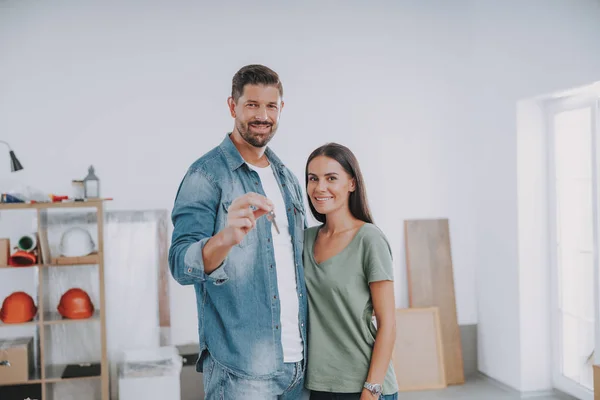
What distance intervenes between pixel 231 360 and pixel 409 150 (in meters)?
3.23

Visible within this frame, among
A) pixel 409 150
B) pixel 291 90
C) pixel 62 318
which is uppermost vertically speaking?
pixel 291 90

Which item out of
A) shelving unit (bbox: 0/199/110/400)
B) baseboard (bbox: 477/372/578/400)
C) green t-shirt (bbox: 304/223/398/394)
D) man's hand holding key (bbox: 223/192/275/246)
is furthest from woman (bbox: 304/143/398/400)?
baseboard (bbox: 477/372/578/400)

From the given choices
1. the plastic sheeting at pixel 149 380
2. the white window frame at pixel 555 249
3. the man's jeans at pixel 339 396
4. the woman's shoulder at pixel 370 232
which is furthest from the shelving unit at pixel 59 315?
the white window frame at pixel 555 249

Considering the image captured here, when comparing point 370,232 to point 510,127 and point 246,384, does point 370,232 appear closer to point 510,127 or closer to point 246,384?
point 246,384

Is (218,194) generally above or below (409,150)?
below

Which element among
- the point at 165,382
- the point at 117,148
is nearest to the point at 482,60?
the point at 117,148

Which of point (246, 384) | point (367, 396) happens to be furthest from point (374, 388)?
point (246, 384)

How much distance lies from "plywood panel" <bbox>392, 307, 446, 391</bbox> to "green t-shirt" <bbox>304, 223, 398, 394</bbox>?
2.57 m

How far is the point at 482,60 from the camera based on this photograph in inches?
193

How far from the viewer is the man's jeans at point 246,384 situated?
2.11m

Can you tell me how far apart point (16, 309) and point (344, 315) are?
274 cm

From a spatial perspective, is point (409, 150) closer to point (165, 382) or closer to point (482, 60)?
point (482, 60)

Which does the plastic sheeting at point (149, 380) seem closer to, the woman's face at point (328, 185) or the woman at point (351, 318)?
the woman at point (351, 318)

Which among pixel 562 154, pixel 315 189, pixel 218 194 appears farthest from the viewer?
pixel 562 154
